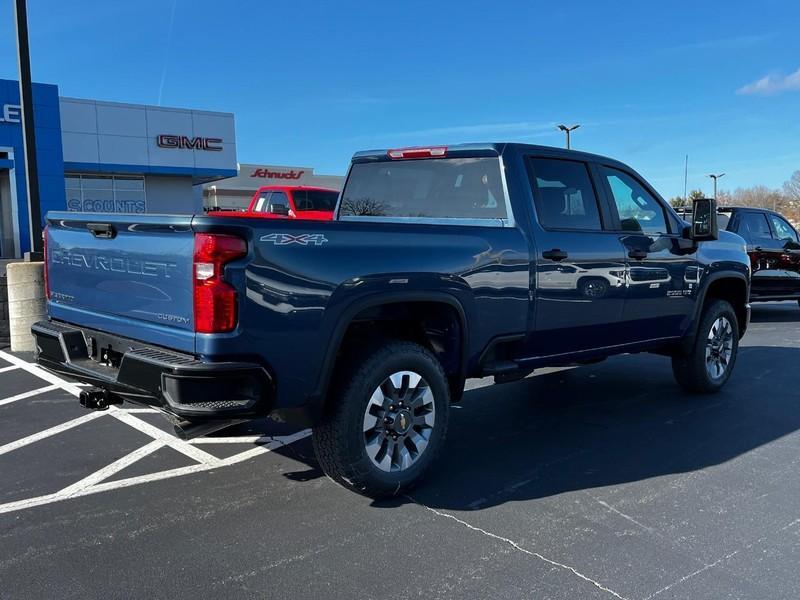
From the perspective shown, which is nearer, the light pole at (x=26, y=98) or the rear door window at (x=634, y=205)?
the rear door window at (x=634, y=205)

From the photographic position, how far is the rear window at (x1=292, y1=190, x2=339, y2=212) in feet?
47.1

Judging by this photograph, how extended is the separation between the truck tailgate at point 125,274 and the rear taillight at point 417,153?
2.24m

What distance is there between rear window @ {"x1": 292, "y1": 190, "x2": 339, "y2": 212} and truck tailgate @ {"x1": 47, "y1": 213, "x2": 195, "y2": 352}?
10114 mm

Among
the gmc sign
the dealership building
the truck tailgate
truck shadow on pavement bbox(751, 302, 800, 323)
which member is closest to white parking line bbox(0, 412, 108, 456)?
the truck tailgate

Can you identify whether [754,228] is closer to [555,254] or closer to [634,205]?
[634,205]

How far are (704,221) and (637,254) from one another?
0.84 m

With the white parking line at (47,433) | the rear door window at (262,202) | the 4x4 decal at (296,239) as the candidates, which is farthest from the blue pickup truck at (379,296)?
the rear door window at (262,202)

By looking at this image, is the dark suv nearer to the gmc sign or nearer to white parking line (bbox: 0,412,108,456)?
white parking line (bbox: 0,412,108,456)

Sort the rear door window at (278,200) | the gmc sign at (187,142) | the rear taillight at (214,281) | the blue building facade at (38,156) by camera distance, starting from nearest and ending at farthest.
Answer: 1. the rear taillight at (214,281)
2. the rear door window at (278,200)
3. the blue building facade at (38,156)
4. the gmc sign at (187,142)

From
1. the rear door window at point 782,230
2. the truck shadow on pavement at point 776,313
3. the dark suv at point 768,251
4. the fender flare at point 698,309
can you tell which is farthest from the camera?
the truck shadow on pavement at point 776,313

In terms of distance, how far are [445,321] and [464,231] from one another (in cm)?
55

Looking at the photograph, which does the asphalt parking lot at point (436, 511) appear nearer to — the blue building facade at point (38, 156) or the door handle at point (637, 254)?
the door handle at point (637, 254)

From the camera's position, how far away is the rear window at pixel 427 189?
4.62m

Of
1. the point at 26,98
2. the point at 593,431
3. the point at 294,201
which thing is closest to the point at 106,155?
the point at 294,201
